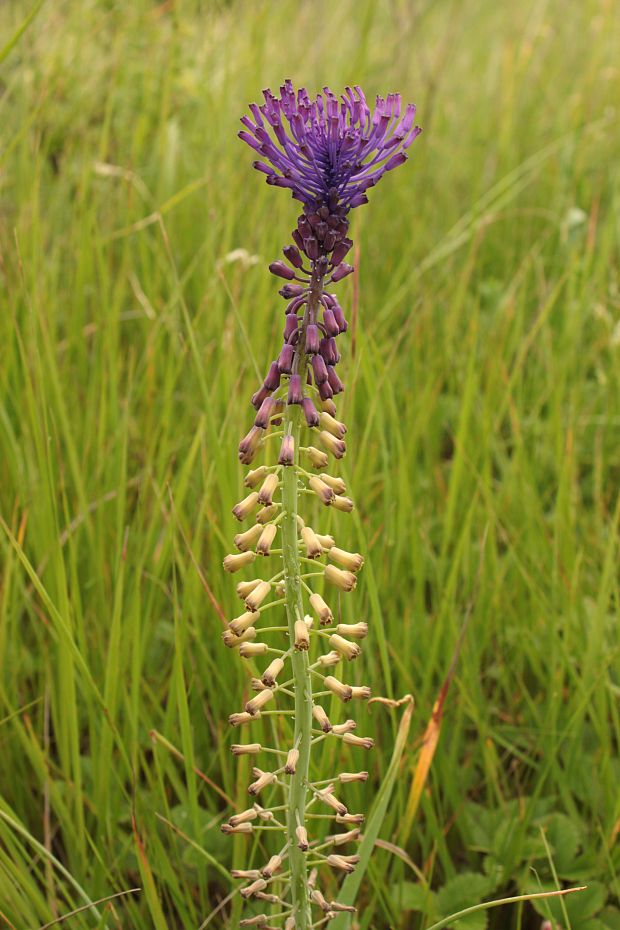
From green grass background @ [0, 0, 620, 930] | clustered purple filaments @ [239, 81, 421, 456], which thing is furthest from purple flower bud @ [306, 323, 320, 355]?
green grass background @ [0, 0, 620, 930]

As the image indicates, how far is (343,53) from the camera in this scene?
7.98 meters

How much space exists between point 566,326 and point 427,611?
1508mm

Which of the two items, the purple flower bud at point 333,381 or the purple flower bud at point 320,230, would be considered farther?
the purple flower bud at point 333,381

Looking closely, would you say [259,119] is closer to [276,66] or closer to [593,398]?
[593,398]

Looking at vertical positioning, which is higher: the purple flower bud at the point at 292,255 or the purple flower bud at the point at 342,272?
the purple flower bud at the point at 292,255

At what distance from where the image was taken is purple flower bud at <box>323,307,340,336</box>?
5.82 feet

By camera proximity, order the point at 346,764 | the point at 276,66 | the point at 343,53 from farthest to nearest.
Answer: the point at 343,53
the point at 276,66
the point at 346,764

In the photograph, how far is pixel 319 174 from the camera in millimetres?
1692

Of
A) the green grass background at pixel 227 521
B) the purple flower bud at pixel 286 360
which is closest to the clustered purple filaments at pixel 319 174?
the purple flower bud at pixel 286 360

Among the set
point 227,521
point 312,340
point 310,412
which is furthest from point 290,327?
point 227,521

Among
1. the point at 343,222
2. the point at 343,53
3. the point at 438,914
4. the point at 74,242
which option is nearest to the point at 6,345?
the point at 74,242

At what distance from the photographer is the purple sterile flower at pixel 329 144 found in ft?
5.42

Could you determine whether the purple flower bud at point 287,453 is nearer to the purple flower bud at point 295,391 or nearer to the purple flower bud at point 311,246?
the purple flower bud at point 295,391

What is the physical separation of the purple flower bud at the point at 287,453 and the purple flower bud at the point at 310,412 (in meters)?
0.05
